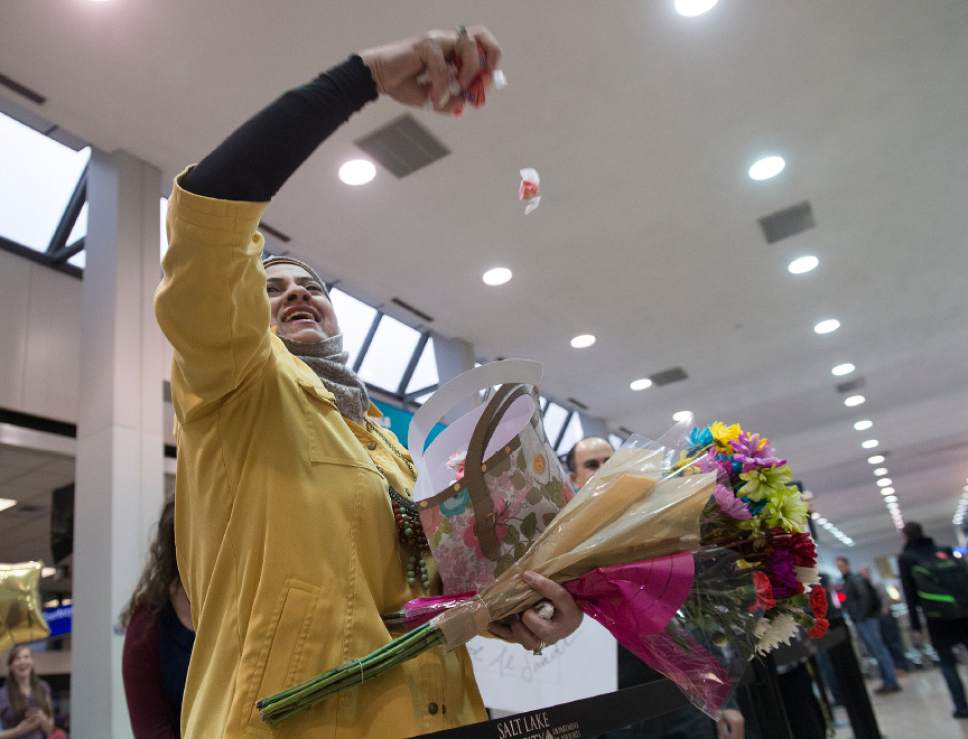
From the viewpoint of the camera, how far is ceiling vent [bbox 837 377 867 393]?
1238cm

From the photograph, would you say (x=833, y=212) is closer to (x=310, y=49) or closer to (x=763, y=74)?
(x=763, y=74)

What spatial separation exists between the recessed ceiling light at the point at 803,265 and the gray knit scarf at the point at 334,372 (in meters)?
7.42

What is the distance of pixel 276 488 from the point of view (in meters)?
1.22

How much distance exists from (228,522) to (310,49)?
3.97 metres

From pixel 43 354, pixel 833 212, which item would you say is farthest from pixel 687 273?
pixel 43 354

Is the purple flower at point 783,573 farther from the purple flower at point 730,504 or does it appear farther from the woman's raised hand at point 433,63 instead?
the woman's raised hand at point 433,63

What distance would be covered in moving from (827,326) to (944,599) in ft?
13.1

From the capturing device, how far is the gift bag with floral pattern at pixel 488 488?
3.79 ft

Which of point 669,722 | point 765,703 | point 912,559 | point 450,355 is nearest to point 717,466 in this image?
point 669,722

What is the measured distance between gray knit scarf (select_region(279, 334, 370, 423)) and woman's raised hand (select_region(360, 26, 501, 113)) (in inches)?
20.8

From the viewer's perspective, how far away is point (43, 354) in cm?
569

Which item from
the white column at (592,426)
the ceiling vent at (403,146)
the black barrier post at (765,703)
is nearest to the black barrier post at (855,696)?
the black barrier post at (765,703)

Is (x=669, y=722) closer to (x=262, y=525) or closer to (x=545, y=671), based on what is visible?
(x=545, y=671)

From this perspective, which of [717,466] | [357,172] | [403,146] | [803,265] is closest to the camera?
[717,466]
